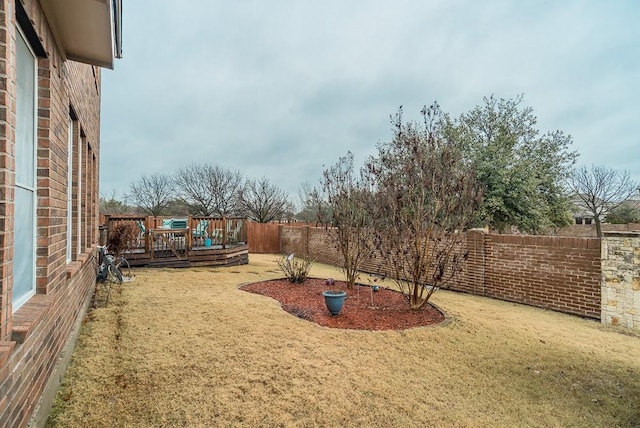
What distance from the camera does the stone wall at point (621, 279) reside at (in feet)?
19.6

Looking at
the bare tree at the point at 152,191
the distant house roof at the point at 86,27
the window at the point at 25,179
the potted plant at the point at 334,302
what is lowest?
the potted plant at the point at 334,302

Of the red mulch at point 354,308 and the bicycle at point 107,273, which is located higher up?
the bicycle at point 107,273

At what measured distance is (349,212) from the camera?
848 cm

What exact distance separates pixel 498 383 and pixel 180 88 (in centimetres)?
1814

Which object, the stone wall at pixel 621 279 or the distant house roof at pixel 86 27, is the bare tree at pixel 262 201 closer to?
the stone wall at pixel 621 279

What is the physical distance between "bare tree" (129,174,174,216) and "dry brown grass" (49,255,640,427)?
2876 centimetres

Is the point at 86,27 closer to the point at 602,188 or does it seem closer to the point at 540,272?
the point at 540,272

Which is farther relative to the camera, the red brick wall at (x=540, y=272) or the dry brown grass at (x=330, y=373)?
the red brick wall at (x=540, y=272)

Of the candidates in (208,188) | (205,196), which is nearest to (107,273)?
(205,196)

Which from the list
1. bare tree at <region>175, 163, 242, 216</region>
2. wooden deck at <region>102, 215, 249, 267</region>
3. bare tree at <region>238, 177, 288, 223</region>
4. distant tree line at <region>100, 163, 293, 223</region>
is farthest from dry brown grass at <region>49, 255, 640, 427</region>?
bare tree at <region>175, 163, 242, 216</region>

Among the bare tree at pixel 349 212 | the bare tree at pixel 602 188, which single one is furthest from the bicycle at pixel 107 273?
the bare tree at pixel 602 188

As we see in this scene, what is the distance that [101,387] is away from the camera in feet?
9.80

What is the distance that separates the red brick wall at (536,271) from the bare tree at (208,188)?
2439cm

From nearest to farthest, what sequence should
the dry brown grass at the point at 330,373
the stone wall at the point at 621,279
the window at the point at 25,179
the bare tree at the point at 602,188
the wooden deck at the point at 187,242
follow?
the window at the point at 25,179, the dry brown grass at the point at 330,373, the stone wall at the point at 621,279, the wooden deck at the point at 187,242, the bare tree at the point at 602,188
